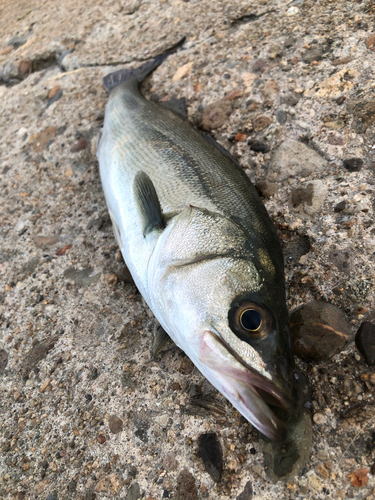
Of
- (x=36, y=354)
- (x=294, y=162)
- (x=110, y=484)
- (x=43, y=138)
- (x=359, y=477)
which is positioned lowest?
(x=359, y=477)

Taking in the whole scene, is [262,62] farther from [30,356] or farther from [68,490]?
[68,490]

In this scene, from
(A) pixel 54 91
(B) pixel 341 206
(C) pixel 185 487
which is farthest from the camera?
(A) pixel 54 91

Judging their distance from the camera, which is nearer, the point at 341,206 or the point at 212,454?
the point at 212,454

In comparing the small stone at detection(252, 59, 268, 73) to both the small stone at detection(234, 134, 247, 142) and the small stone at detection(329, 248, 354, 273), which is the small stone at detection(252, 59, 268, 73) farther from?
the small stone at detection(329, 248, 354, 273)

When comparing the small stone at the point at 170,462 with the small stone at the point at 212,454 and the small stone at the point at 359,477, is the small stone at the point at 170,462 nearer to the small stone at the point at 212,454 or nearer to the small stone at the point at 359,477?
the small stone at the point at 212,454

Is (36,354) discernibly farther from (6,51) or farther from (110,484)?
(6,51)

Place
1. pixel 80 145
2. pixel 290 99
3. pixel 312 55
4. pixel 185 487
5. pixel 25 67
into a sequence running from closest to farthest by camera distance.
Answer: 1. pixel 185 487
2. pixel 290 99
3. pixel 312 55
4. pixel 80 145
5. pixel 25 67

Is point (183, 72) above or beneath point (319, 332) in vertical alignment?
above

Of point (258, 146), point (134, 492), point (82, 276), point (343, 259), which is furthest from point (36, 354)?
point (258, 146)

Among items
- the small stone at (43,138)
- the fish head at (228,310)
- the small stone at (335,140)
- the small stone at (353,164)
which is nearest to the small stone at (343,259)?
the fish head at (228,310)
